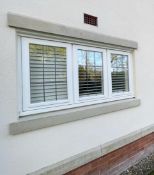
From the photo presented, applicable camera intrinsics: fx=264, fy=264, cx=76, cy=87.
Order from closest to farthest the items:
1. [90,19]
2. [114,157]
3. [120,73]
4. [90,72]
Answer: [90,19] → [90,72] → [114,157] → [120,73]

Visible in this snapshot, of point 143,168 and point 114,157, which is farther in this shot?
point 143,168

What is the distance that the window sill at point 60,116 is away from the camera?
3.60 m

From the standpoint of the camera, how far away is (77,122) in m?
4.49

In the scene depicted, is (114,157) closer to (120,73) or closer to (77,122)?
(77,122)

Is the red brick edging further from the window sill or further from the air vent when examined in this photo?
the air vent

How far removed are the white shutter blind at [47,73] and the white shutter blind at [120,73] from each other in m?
1.49

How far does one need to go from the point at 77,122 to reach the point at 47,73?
995mm

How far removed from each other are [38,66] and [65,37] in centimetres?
69

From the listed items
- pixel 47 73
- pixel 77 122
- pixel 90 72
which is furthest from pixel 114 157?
pixel 47 73

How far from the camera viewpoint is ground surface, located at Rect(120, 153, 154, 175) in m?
5.61

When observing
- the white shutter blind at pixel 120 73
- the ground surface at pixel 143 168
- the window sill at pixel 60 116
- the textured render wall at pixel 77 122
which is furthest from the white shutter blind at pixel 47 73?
the ground surface at pixel 143 168

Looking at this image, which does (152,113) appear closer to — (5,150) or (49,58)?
(49,58)

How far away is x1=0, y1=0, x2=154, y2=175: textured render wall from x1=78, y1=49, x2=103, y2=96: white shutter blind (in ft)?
1.58

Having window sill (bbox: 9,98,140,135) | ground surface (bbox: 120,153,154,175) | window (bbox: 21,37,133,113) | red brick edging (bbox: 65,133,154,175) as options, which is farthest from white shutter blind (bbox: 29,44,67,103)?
ground surface (bbox: 120,153,154,175)
